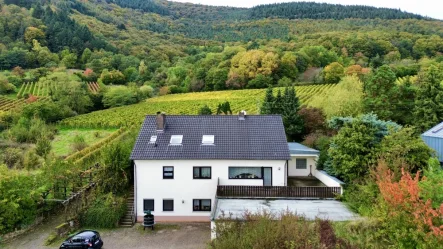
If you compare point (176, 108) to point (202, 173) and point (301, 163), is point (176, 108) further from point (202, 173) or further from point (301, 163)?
point (202, 173)

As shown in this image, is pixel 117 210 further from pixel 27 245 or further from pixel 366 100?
pixel 366 100

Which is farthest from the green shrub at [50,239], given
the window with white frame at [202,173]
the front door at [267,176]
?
the front door at [267,176]

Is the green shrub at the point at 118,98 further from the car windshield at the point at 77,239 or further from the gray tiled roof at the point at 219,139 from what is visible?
the car windshield at the point at 77,239

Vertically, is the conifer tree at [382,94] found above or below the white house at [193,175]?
above

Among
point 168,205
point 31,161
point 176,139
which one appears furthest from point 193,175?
point 31,161

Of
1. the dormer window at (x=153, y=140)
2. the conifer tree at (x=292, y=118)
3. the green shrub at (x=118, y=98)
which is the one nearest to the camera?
the dormer window at (x=153, y=140)

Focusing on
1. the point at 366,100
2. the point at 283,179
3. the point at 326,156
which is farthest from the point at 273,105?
the point at 283,179
